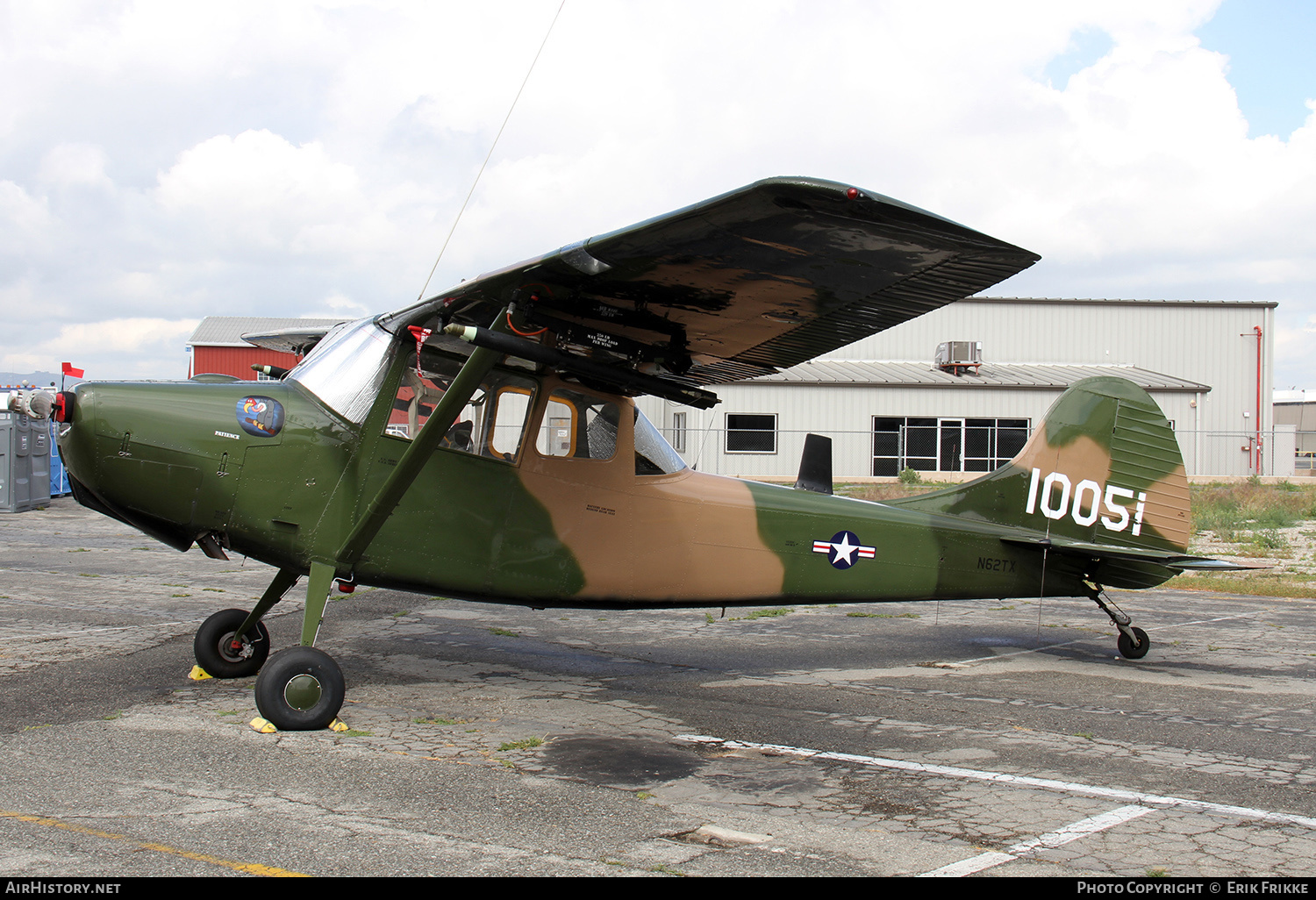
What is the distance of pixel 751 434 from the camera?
31.8 metres

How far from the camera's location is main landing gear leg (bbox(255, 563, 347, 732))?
5383 mm

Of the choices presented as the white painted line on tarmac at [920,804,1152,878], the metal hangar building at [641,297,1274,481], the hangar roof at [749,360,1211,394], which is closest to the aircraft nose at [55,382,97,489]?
the white painted line on tarmac at [920,804,1152,878]

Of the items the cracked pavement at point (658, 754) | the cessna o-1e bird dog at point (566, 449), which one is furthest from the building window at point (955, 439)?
the cessna o-1e bird dog at point (566, 449)

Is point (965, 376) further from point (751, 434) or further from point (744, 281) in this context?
point (744, 281)

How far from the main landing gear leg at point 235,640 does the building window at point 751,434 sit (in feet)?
83.3

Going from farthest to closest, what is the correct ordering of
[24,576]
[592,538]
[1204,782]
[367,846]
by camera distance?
1. [24,576]
2. [592,538]
3. [1204,782]
4. [367,846]

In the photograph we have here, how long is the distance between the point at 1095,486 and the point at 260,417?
22.9ft

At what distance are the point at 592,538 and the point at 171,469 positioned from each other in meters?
A: 2.72

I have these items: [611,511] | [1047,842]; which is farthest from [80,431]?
[1047,842]

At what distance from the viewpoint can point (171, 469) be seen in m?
5.64

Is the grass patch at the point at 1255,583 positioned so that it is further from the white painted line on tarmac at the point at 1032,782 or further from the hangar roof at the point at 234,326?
the hangar roof at the point at 234,326

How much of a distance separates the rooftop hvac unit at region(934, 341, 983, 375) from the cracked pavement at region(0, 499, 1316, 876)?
26.0 metres
